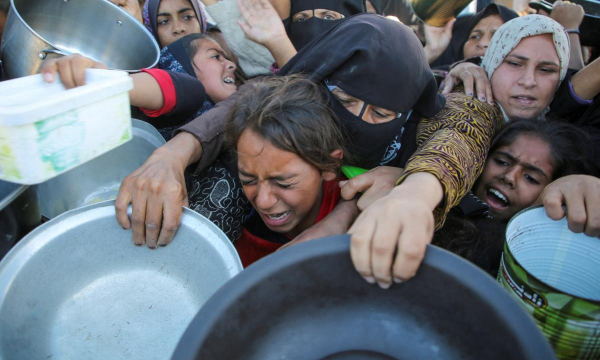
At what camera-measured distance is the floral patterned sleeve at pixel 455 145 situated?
1.14 meters

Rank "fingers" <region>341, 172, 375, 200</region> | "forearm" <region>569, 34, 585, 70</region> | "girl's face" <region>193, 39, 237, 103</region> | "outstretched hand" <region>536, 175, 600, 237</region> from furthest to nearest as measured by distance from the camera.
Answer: "forearm" <region>569, 34, 585, 70</region>, "girl's face" <region>193, 39, 237, 103</region>, "fingers" <region>341, 172, 375, 200</region>, "outstretched hand" <region>536, 175, 600, 237</region>

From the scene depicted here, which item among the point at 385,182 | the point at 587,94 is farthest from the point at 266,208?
the point at 587,94

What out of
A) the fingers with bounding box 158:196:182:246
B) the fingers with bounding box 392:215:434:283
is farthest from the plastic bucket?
the fingers with bounding box 158:196:182:246

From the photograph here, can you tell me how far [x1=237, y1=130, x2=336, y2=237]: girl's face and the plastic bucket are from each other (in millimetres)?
665

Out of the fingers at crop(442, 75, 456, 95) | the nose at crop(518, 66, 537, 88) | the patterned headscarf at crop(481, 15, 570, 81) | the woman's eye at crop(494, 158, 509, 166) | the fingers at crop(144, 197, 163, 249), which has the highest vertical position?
Result: the patterned headscarf at crop(481, 15, 570, 81)

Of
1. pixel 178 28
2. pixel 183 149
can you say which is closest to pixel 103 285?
pixel 183 149

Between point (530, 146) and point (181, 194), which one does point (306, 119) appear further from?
point (530, 146)

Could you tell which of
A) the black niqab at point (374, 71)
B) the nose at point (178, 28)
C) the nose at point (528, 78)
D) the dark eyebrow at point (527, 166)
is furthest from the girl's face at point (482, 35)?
the nose at point (178, 28)

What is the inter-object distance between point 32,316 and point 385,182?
3.55 feet

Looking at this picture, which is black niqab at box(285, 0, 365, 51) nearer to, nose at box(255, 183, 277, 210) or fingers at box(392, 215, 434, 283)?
nose at box(255, 183, 277, 210)

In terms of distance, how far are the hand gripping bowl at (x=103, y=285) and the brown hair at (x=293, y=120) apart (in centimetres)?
39

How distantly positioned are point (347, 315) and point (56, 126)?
748mm

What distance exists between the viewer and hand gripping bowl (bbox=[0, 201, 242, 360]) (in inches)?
43.3

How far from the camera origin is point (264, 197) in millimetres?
1408
